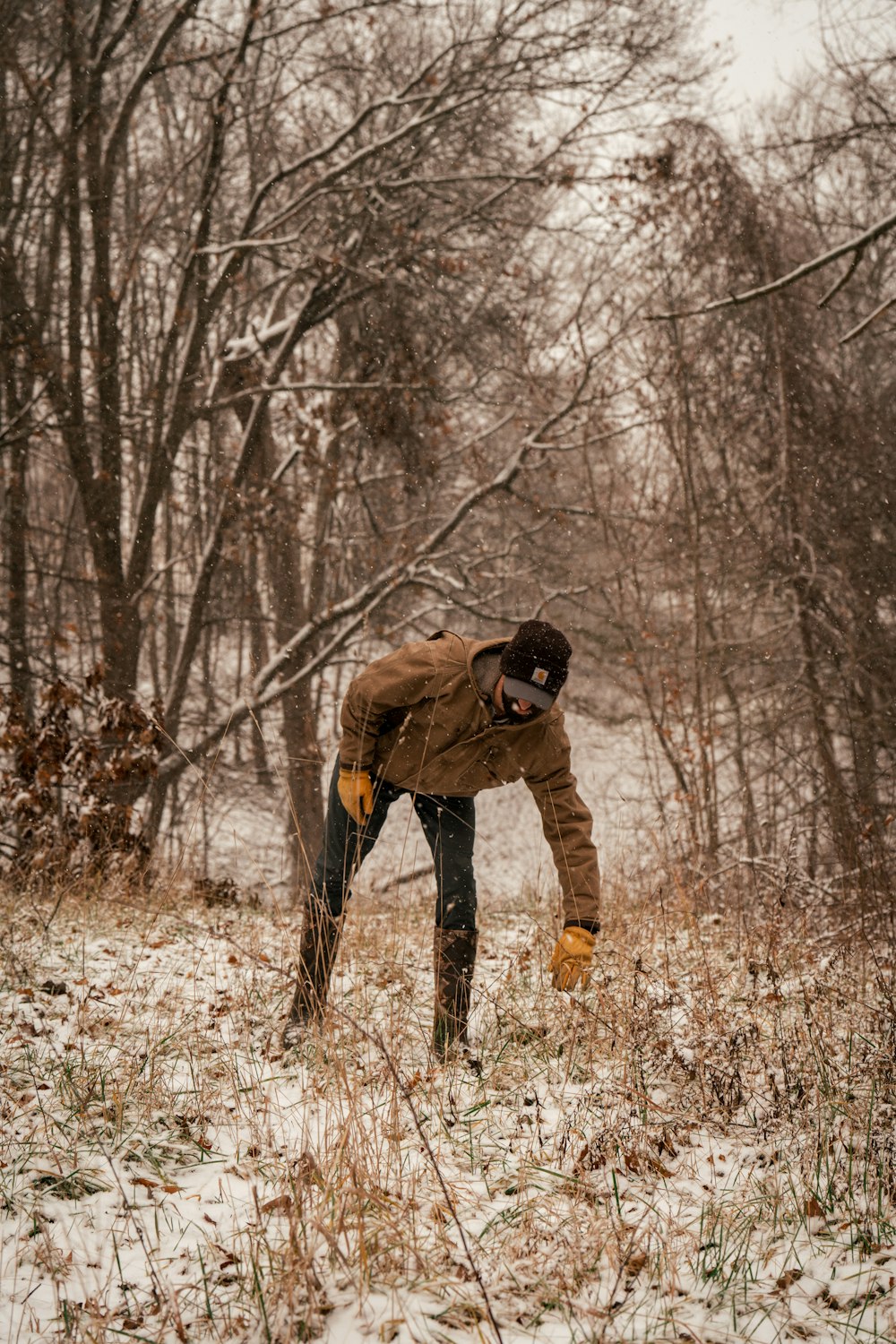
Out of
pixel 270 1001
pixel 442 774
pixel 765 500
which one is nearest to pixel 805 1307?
pixel 442 774

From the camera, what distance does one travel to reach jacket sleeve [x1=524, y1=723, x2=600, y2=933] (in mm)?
3102

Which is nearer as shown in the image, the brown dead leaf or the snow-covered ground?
the snow-covered ground

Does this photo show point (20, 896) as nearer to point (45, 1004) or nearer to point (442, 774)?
point (45, 1004)

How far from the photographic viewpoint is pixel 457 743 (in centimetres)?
316

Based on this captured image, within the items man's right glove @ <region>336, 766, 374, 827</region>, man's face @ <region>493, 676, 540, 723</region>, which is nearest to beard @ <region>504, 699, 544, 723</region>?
man's face @ <region>493, 676, 540, 723</region>

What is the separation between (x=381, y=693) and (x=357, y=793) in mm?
355

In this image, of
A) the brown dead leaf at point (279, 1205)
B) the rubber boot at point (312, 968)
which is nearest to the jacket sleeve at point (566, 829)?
the rubber boot at point (312, 968)

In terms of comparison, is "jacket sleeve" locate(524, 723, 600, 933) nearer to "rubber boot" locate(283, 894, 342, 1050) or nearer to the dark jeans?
the dark jeans

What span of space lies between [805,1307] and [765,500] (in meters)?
7.33

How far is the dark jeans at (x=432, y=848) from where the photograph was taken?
10.3ft

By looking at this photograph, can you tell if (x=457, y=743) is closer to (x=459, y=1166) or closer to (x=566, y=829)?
(x=566, y=829)

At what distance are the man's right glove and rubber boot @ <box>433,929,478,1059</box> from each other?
18.6 inches

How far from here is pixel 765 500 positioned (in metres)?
8.37

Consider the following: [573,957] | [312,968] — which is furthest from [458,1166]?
[312,968]
